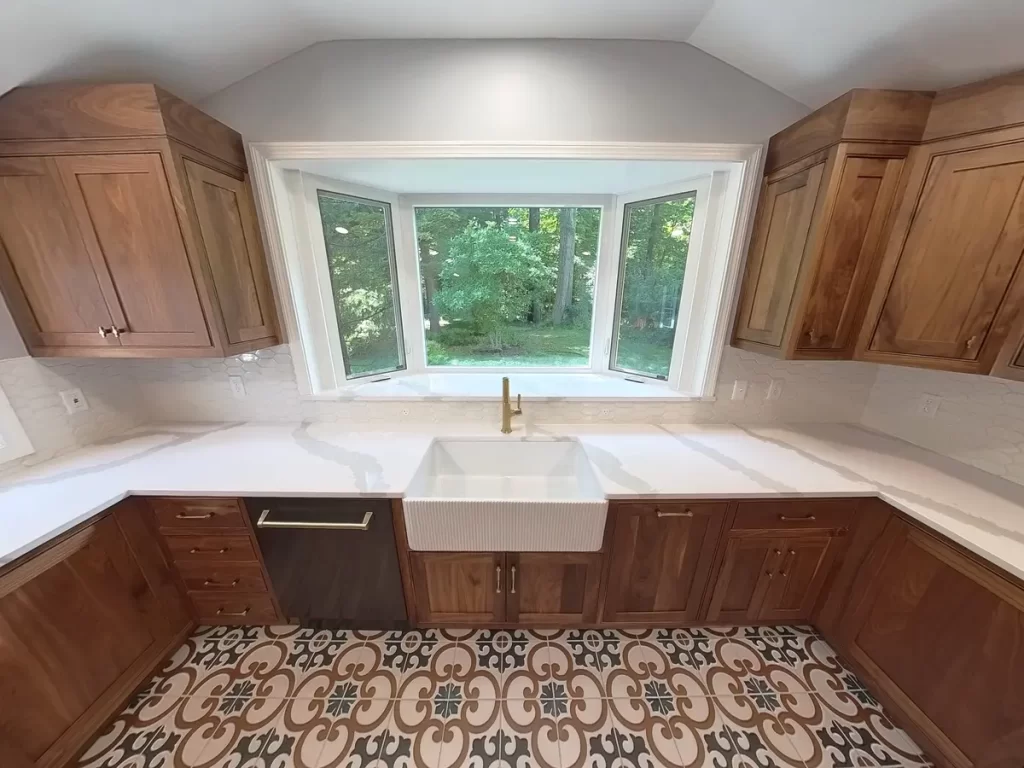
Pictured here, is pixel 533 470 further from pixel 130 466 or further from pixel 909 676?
pixel 130 466

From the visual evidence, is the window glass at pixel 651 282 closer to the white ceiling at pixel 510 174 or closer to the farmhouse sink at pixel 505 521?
the white ceiling at pixel 510 174

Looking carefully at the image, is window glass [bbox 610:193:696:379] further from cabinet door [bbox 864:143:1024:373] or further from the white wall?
cabinet door [bbox 864:143:1024:373]

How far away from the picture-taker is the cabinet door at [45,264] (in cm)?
120

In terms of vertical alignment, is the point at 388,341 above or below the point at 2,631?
above

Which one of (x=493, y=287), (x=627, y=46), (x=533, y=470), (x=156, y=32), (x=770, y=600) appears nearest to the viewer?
(x=156, y=32)

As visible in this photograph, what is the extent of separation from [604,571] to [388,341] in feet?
5.76

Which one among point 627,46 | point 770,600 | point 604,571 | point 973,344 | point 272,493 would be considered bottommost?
point 770,600

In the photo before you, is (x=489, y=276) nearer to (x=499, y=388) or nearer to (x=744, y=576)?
(x=499, y=388)

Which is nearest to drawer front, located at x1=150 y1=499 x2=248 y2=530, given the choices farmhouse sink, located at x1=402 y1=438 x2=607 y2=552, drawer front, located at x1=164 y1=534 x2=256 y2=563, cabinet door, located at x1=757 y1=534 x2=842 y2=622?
drawer front, located at x1=164 y1=534 x2=256 y2=563

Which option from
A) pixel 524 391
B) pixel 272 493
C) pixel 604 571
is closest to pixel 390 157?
pixel 524 391

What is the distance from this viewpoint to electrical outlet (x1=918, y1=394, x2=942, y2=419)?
60.8 inches

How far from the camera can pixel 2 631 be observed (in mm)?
998

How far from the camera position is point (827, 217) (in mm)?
1216

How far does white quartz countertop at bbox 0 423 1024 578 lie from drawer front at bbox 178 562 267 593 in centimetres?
41
